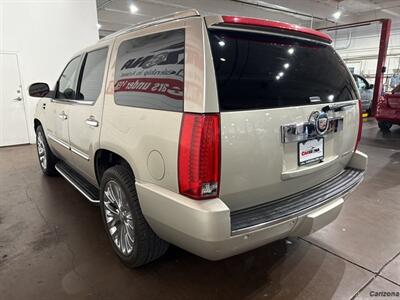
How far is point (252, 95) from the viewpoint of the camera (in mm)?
1454

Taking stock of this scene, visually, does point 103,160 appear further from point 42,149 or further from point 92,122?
point 42,149

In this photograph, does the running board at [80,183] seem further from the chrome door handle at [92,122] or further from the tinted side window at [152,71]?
the tinted side window at [152,71]

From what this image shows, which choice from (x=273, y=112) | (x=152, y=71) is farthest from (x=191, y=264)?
(x=152, y=71)

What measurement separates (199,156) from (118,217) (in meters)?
1.08

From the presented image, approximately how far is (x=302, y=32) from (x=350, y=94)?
65 centimetres

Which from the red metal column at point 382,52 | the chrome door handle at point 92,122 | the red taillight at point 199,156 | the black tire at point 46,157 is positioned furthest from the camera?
the red metal column at point 382,52

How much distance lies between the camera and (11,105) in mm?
6395

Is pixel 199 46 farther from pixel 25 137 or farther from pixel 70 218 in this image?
pixel 25 137

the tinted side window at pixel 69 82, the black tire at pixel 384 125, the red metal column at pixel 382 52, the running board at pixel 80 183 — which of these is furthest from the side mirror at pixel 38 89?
the red metal column at pixel 382 52

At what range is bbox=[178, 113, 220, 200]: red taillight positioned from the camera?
1313 mm

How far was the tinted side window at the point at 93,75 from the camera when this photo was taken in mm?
2197

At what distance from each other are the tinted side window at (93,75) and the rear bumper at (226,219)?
1.01 m

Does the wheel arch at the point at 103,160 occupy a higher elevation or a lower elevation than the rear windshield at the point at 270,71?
lower

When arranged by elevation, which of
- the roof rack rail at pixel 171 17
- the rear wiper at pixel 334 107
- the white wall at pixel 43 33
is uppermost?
the white wall at pixel 43 33
